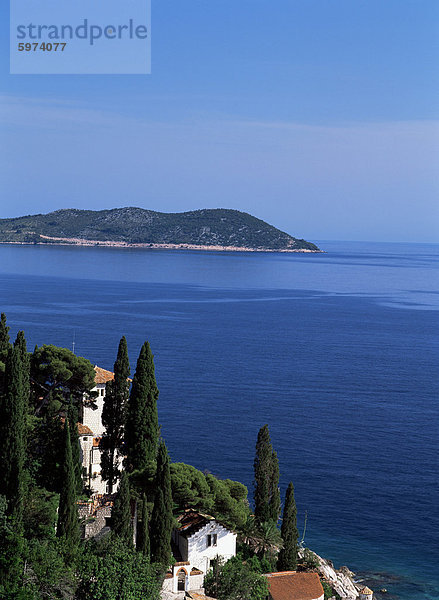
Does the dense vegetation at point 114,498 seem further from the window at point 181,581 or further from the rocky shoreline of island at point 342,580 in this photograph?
the rocky shoreline of island at point 342,580

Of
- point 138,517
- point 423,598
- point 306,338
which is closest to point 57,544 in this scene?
point 138,517

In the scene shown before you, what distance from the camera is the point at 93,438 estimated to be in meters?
37.6

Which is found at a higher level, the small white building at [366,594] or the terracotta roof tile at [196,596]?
the terracotta roof tile at [196,596]

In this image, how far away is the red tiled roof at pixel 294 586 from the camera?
3036 centimetres

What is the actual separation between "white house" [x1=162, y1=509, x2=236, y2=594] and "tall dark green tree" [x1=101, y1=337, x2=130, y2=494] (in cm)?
557

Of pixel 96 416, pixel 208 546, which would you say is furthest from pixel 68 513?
pixel 96 416

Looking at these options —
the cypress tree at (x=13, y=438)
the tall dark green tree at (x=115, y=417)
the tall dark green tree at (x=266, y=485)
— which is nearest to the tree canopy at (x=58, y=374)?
the tall dark green tree at (x=115, y=417)

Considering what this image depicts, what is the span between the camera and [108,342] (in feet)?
278

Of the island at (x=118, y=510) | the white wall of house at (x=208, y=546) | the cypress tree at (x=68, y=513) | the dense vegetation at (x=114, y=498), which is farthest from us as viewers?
the white wall of house at (x=208, y=546)

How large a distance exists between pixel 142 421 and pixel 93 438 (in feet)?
15.8

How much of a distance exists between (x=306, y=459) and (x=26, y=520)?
26948 millimetres

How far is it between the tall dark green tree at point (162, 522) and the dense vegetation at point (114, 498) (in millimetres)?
37

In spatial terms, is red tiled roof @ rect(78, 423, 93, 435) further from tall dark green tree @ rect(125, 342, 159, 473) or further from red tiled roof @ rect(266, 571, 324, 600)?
red tiled roof @ rect(266, 571, 324, 600)

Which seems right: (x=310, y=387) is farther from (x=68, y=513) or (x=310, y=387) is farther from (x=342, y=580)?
(x=68, y=513)
